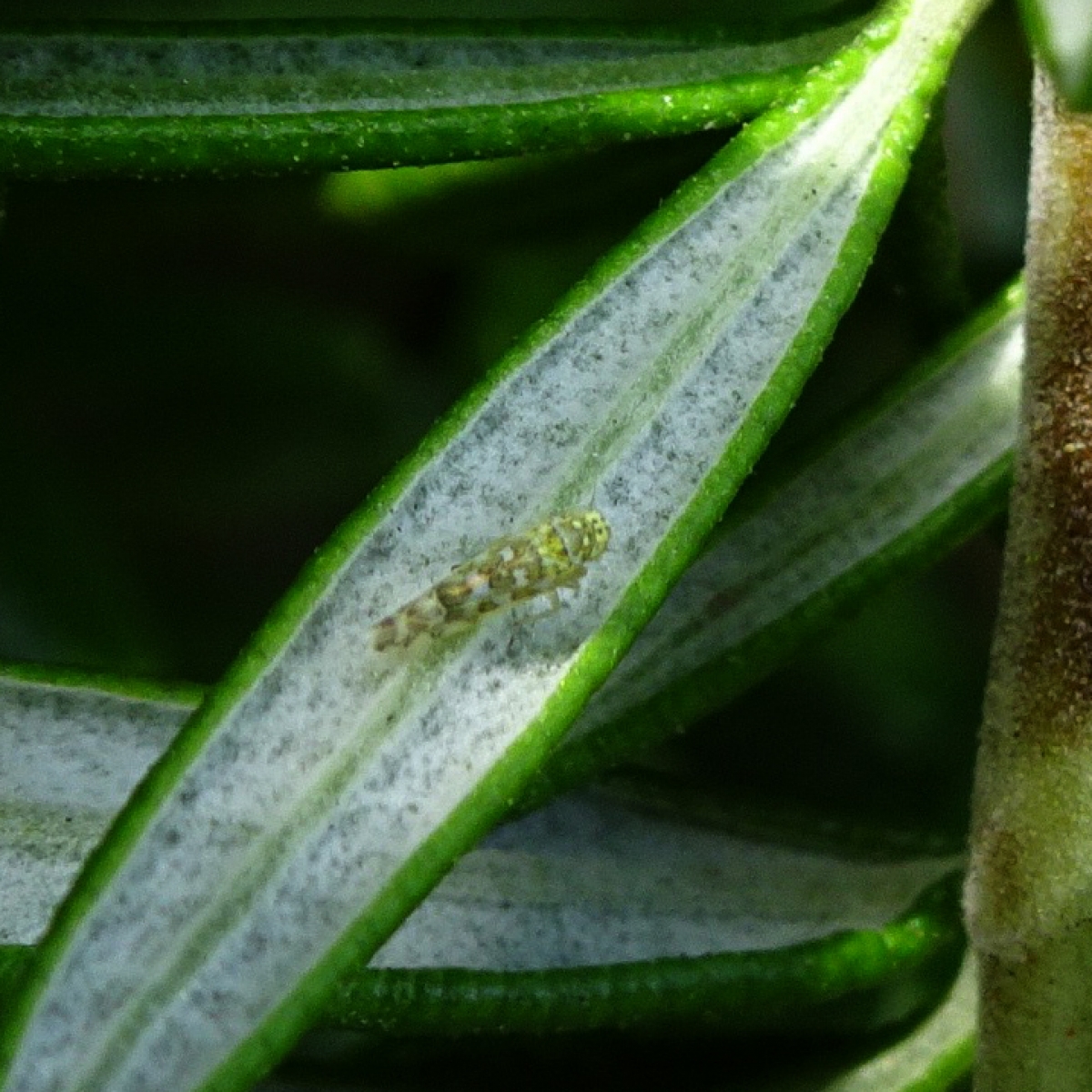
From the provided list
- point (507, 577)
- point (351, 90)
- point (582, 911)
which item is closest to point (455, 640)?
point (507, 577)

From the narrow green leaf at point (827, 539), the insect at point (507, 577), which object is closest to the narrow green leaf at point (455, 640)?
the insect at point (507, 577)

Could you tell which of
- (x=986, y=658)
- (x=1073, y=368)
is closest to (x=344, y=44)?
(x=1073, y=368)

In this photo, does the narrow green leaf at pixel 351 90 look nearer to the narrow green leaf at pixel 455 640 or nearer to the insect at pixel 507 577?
the narrow green leaf at pixel 455 640

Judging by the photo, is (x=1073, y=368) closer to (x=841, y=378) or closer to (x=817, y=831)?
(x=817, y=831)

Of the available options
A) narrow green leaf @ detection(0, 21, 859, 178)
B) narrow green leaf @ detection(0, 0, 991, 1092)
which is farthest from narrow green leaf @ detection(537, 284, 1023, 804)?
narrow green leaf @ detection(0, 21, 859, 178)

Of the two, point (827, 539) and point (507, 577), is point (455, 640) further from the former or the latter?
point (827, 539)

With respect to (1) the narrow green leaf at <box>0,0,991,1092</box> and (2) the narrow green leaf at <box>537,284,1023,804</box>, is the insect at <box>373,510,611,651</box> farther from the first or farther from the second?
(2) the narrow green leaf at <box>537,284,1023,804</box>
